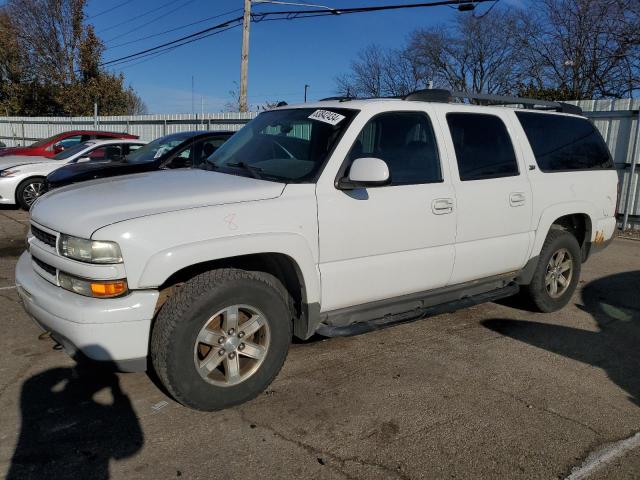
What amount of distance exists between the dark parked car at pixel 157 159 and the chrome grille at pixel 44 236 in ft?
14.2

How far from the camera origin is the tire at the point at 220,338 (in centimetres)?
302

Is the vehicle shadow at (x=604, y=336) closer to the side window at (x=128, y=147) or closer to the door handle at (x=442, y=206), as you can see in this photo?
the door handle at (x=442, y=206)

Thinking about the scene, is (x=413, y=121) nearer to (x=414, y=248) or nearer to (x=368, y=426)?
(x=414, y=248)

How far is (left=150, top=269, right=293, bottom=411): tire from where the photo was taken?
3018mm

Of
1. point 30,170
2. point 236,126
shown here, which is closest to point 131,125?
point 236,126

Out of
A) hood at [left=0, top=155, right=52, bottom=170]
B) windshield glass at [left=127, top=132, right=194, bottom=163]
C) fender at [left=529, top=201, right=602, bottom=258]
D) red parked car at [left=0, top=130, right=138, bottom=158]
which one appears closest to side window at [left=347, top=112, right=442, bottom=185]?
fender at [left=529, top=201, right=602, bottom=258]

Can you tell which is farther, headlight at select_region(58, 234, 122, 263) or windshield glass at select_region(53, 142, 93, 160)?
windshield glass at select_region(53, 142, 93, 160)

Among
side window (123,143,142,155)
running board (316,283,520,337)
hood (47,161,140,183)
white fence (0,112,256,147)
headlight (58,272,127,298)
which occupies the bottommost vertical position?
running board (316,283,520,337)

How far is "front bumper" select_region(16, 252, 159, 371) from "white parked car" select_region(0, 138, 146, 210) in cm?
768

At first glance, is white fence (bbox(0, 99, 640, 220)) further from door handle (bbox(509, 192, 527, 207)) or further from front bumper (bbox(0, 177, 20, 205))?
door handle (bbox(509, 192, 527, 207))

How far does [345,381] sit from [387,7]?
14.7 meters

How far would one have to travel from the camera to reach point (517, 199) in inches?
182

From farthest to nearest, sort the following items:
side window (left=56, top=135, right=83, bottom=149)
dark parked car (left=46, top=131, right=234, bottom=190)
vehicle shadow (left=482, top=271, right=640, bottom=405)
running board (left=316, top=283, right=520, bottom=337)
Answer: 1. side window (left=56, top=135, right=83, bottom=149)
2. dark parked car (left=46, top=131, right=234, bottom=190)
3. vehicle shadow (left=482, top=271, right=640, bottom=405)
4. running board (left=316, top=283, right=520, bottom=337)

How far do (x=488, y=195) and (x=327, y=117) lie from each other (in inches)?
59.0
